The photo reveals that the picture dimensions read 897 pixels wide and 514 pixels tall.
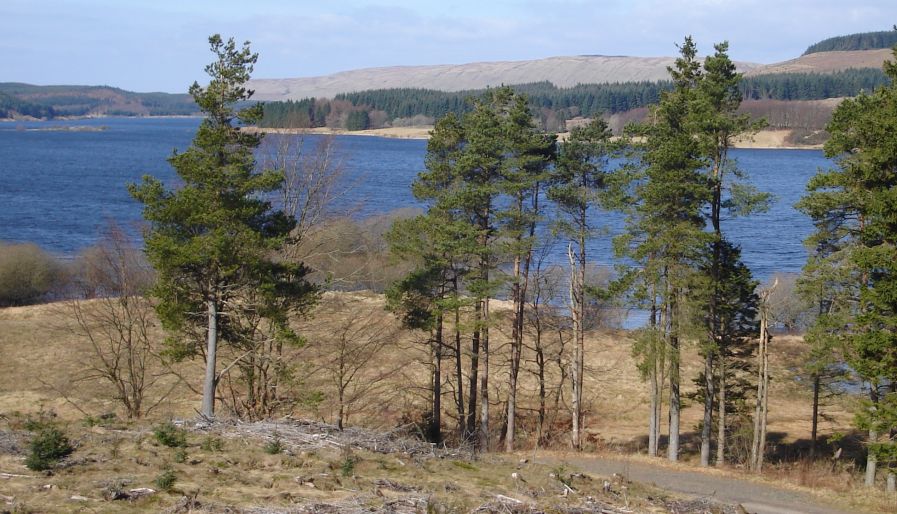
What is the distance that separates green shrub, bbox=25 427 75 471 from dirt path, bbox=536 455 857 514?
10331 millimetres

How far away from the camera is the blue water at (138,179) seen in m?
52.4

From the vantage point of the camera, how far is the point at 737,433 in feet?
86.7

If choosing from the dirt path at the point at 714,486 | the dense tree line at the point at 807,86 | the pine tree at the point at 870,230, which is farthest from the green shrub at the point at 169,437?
the dense tree line at the point at 807,86

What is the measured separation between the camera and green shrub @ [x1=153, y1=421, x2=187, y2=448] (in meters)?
13.6

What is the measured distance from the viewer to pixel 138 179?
90188 millimetres

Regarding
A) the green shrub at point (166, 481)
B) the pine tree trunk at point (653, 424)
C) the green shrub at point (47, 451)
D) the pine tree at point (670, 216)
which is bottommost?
the pine tree trunk at point (653, 424)

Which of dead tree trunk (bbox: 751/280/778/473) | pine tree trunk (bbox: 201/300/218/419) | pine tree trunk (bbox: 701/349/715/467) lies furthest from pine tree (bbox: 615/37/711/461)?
pine tree trunk (bbox: 201/300/218/419)

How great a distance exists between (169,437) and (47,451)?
204cm

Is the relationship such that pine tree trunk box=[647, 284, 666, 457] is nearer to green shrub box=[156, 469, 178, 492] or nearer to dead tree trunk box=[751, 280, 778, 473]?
dead tree trunk box=[751, 280, 778, 473]

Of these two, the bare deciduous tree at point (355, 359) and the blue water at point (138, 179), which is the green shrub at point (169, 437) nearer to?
the blue water at point (138, 179)

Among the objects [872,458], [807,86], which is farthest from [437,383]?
[807,86]

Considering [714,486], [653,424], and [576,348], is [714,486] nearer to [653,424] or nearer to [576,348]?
[653,424]

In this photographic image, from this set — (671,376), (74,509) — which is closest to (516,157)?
(671,376)

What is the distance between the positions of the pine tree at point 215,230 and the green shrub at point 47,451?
5.99 m
